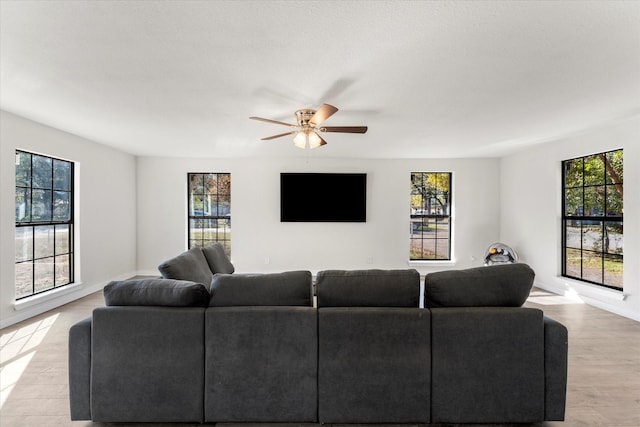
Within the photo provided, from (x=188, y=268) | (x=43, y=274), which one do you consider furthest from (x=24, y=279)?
(x=188, y=268)

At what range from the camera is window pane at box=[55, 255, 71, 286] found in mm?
4186

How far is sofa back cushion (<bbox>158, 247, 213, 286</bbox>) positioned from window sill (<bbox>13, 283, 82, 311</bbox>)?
2.09m

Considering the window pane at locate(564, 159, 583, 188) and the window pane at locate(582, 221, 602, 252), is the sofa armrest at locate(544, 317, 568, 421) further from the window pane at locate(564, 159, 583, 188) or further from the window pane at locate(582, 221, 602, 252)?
the window pane at locate(564, 159, 583, 188)

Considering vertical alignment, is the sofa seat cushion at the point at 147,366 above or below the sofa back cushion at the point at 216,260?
below

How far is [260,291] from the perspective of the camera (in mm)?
1832

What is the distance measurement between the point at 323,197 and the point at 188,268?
3.57 meters

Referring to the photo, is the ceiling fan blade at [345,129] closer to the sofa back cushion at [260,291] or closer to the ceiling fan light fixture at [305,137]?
the ceiling fan light fixture at [305,137]

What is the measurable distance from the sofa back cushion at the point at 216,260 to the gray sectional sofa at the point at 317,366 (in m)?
1.81

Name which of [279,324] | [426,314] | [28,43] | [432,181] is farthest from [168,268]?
[432,181]

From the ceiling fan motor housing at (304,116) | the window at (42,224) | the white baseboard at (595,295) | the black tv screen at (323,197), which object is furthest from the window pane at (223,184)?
the white baseboard at (595,295)

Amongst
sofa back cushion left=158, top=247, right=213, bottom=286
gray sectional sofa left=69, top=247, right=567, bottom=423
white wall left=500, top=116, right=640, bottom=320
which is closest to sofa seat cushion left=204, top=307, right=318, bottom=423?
gray sectional sofa left=69, top=247, right=567, bottom=423

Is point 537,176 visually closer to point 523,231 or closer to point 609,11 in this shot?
point 523,231

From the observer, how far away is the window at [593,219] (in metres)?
3.97

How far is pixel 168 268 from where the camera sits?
7.96ft
